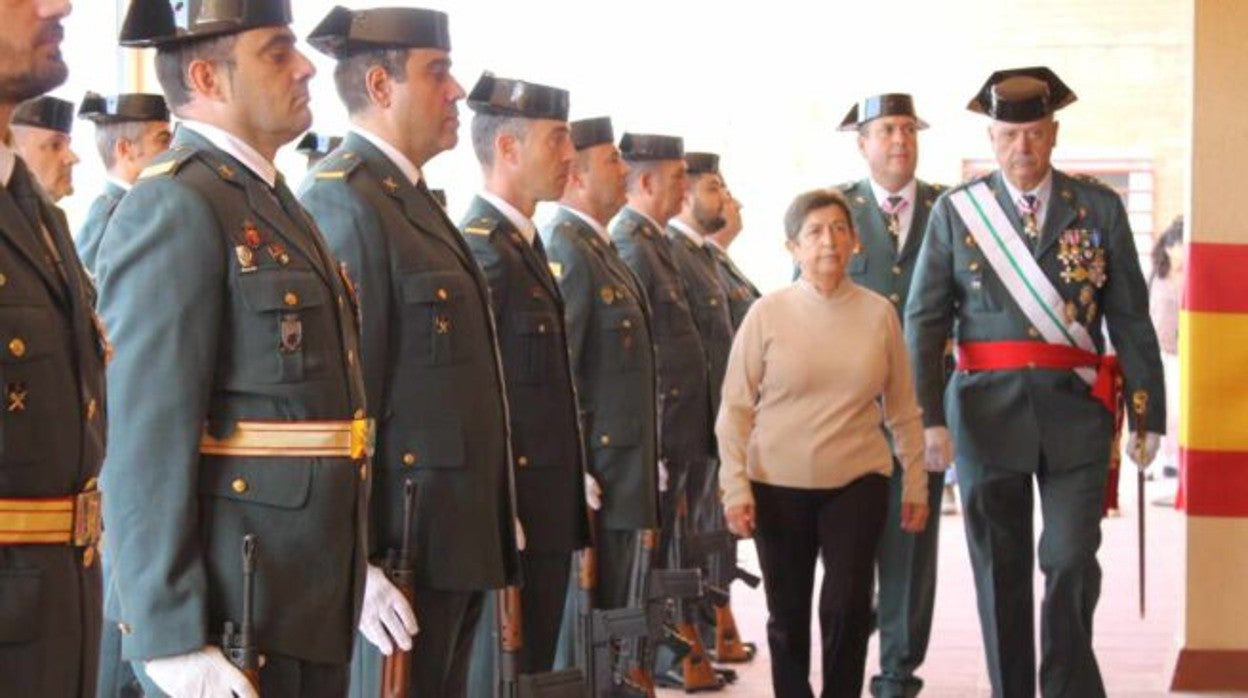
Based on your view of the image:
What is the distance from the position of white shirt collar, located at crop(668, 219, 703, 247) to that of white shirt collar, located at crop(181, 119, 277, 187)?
4517 millimetres

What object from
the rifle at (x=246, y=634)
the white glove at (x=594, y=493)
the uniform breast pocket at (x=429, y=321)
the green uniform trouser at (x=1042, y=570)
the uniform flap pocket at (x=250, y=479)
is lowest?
the green uniform trouser at (x=1042, y=570)

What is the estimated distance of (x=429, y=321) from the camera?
3.57 metres

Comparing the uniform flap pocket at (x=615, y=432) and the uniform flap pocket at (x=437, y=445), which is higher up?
the uniform flap pocket at (x=437, y=445)

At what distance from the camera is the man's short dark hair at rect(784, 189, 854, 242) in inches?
207

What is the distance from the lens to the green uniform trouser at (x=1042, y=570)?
5.31 m

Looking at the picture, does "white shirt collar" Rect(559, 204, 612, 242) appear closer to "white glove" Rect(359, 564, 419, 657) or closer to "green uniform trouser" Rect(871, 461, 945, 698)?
"green uniform trouser" Rect(871, 461, 945, 698)

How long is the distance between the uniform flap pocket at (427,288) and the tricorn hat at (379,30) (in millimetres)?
457

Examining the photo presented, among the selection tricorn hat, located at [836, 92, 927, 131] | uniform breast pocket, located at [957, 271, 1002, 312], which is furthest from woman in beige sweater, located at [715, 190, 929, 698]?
Answer: tricorn hat, located at [836, 92, 927, 131]

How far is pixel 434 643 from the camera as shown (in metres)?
Answer: 3.59

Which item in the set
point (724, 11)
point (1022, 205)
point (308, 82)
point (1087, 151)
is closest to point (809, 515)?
point (1022, 205)

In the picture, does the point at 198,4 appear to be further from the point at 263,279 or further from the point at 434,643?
the point at 434,643

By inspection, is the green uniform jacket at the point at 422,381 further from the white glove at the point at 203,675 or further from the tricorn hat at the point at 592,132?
the tricorn hat at the point at 592,132

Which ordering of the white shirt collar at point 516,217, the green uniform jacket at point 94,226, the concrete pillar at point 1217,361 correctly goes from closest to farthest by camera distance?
the white shirt collar at point 516,217 < the green uniform jacket at point 94,226 < the concrete pillar at point 1217,361

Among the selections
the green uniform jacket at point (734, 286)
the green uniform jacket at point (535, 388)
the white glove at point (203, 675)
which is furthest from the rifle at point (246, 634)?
the green uniform jacket at point (734, 286)
